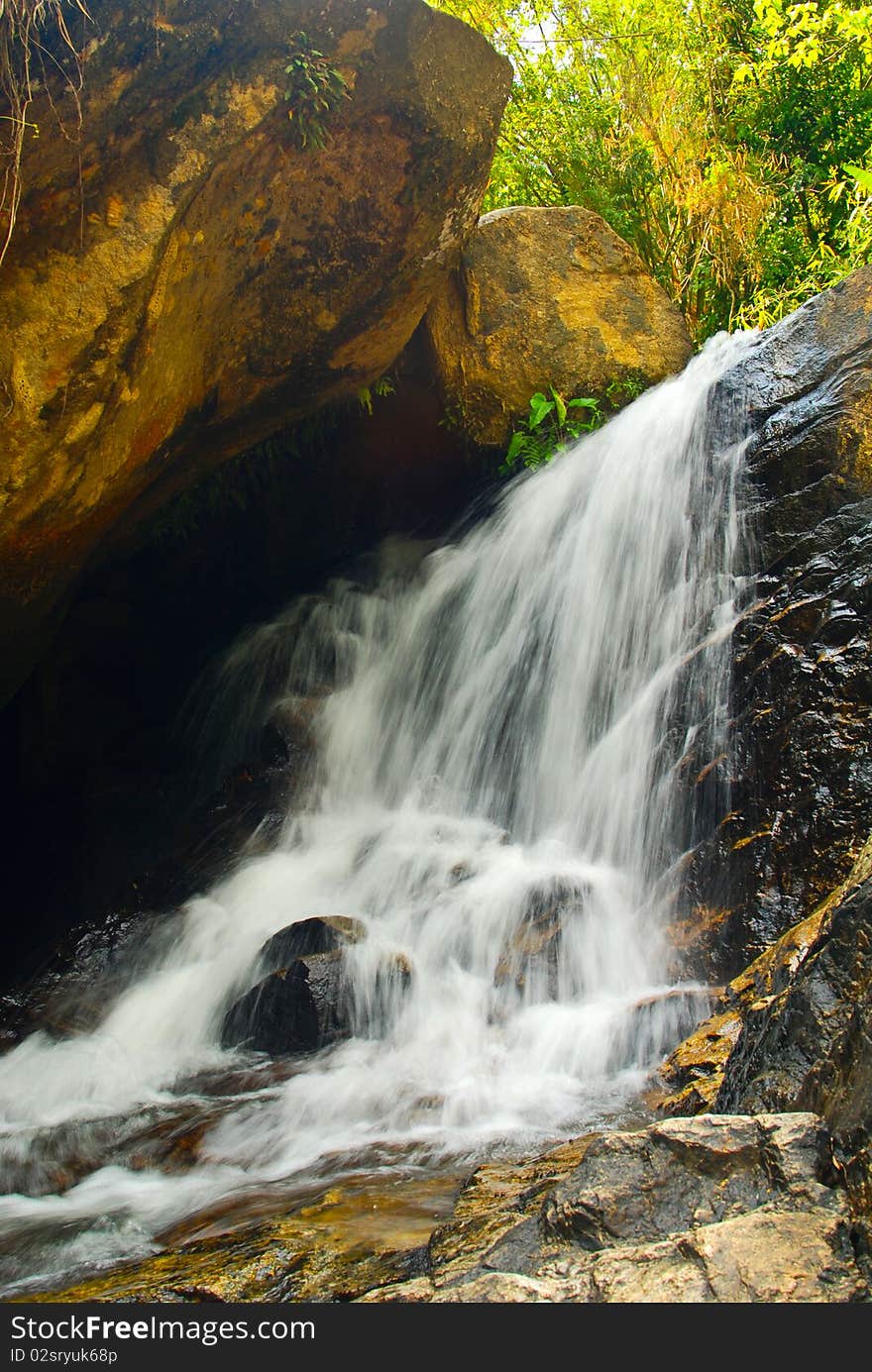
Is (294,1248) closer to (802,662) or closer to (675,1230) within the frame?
(675,1230)

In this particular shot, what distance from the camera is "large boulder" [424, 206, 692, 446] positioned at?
8258 millimetres

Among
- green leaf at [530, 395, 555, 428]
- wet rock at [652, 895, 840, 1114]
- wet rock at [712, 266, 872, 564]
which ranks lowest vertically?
wet rock at [652, 895, 840, 1114]

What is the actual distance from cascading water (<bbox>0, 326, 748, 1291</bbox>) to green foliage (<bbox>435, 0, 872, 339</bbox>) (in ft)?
7.57

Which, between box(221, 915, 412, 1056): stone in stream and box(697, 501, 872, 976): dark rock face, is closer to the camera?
box(697, 501, 872, 976): dark rock face

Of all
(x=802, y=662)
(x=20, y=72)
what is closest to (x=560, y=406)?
(x=802, y=662)

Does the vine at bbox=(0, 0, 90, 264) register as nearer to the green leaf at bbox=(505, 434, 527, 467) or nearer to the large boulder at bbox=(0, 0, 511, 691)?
the large boulder at bbox=(0, 0, 511, 691)

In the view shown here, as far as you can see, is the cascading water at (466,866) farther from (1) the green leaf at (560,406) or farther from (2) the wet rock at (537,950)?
(1) the green leaf at (560,406)

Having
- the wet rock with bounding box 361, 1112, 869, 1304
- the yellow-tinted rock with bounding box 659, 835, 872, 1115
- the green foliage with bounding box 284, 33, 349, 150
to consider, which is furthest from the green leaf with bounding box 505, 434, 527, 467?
the wet rock with bounding box 361, 1112, 869, 1304

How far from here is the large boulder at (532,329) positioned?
8.26 metres

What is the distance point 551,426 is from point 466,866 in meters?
4.44

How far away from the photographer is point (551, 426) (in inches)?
326

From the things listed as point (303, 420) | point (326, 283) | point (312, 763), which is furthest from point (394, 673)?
point (326, 283)

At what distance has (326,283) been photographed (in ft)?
20.9

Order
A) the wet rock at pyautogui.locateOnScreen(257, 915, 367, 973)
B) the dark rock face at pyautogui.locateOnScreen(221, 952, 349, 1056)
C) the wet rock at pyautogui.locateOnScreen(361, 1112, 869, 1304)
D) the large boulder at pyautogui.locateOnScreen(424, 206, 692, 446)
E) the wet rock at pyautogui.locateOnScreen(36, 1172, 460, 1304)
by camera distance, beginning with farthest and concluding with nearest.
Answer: the large boulder at pyautogui.locateOnScreen(424, 206, 692, 446) < the wet rock at pyautogui.locateOnScreen(257, 915, 367, 973) < the dark rock face at pyautogui.locateOnScreen(221, 952, 349, 1056) < the wet rock at pyautogui.locateOnScreen(36, 1172, 460, 1304) < the wet rock at pyautogui.locateOnScreen(361, 1112, 869, 1304)
